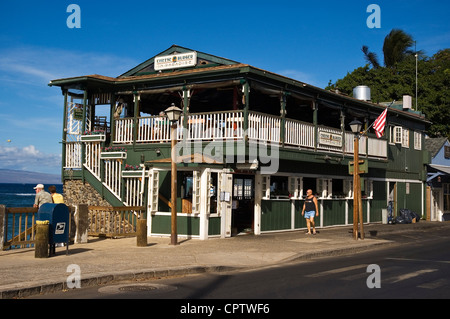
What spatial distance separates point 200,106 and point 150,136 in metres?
4.77

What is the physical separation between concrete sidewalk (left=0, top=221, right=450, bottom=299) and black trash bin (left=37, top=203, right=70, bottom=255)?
0.43 m

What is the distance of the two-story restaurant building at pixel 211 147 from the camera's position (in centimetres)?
1734

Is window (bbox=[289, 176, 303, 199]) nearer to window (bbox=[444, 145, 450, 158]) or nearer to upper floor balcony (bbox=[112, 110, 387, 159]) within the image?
upper floor balcony (bbox=[112, 110, 387, 159])

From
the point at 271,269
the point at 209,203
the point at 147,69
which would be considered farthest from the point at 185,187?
the point at 271,269

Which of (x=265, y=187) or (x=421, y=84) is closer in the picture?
(x=265, y=187)

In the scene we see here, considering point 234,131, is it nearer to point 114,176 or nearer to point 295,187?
point 295,187

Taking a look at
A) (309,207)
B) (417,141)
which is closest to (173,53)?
(309,207)

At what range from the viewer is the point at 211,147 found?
1780 cm

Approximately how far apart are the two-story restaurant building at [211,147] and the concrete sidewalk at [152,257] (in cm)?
147

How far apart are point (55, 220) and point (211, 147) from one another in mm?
6634

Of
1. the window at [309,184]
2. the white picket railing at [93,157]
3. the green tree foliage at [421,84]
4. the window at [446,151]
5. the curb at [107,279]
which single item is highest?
the green tree foliage at [421,84]

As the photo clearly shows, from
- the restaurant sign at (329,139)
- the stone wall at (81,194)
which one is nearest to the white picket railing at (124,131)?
the stone wall at (81,194)

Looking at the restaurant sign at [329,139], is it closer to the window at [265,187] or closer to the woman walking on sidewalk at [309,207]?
the woman walking on sidewalk at [309,207]
